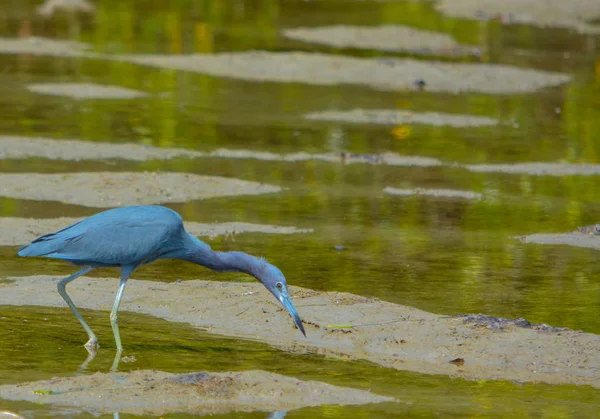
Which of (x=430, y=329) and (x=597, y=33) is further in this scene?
(x=597, y=33)

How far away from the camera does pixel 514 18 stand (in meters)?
31.6

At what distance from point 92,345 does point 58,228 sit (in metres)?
2.93

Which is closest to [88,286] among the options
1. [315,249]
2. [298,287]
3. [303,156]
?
[298,287]

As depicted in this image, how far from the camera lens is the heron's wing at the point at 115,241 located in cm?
765

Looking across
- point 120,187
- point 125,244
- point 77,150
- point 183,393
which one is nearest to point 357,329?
point 125,244

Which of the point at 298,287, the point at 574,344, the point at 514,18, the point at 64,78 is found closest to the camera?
the point at 574,344

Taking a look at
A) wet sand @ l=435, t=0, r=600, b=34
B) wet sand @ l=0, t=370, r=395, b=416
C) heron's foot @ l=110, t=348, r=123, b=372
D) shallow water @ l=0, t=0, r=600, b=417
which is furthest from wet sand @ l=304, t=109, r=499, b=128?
wet sand @ l=435, t=0, r=600, b=34

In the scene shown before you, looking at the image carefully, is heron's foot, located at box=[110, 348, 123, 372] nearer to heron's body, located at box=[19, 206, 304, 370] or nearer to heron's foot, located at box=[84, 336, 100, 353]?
heron's body, located at box=[19, 206, 304, 370]

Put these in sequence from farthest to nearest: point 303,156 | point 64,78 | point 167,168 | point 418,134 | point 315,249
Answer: point 64,78, point 418,134, point 303,156, point 167,168, point 315,249

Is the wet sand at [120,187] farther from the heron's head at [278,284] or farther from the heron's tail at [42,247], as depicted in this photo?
the heron's head at [278,284]

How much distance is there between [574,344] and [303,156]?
721 cm

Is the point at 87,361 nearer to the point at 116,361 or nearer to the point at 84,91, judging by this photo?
the point at 116,361

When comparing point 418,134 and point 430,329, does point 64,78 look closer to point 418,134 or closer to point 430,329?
point 418,134

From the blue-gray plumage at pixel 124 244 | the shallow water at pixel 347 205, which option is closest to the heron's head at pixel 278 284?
the blue-gray plumage at pixel 124 244
